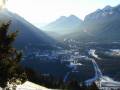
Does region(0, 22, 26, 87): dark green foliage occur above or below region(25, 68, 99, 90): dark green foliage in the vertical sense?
above

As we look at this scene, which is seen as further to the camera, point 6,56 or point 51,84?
point 51,84

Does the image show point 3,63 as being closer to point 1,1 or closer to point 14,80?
point 14,80

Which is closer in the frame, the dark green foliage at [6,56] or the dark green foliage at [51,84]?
the dark green foliage at [6,56]

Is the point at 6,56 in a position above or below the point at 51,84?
above

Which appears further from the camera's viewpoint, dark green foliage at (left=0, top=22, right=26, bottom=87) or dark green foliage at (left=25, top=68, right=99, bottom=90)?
dark green foliage at (left=25, top=68, right=99, bottom=90)

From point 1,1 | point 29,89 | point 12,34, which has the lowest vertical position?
point 29,89

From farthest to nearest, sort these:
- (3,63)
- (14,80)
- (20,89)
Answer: (20,89) < (14,80) < (3,63)

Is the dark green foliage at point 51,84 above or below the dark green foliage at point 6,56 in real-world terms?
below

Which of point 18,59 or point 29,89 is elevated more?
point 18,59

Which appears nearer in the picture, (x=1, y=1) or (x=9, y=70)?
(x=9, y=70)

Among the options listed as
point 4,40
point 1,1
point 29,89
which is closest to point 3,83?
point 4,40

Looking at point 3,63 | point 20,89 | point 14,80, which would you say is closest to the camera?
point 3,63
